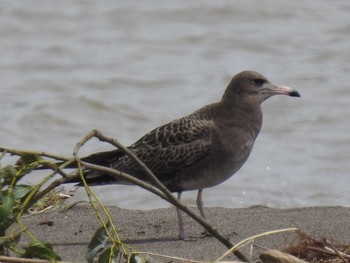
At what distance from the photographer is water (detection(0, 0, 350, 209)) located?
11.9 metres

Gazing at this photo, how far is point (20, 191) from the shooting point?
5.10m

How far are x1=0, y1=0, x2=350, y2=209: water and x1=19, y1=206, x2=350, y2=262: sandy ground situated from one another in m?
2.83

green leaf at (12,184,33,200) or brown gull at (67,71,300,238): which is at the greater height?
green leaf at (12,184,33,200)

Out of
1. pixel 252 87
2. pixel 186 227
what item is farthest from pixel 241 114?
pixel 186 227

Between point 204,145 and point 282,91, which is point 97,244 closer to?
point 204,145

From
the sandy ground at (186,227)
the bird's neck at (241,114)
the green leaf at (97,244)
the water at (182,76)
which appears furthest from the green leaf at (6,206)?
the water at (182,76)

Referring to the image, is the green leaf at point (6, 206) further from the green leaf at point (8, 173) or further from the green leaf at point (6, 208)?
the green leaf at point (8, 173)

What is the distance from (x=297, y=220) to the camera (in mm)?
7703

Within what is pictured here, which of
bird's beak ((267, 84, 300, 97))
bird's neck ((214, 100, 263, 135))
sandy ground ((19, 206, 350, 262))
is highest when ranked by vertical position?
bird's beak ((267, 84, 300, 97))

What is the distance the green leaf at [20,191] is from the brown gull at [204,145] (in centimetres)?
270

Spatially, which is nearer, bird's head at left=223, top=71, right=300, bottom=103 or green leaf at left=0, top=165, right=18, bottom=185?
green leaf at left=0, top=165, right=18, bottom=185

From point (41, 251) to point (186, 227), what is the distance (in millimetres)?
2846

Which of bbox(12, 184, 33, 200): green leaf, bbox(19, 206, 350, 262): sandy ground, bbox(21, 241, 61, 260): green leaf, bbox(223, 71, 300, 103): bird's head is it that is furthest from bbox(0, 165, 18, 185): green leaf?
bbox(223, 71, 300, 103): bird's head

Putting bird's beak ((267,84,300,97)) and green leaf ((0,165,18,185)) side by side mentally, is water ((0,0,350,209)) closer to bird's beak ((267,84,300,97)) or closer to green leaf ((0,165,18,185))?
bird's beak ((267,84,300,97))
